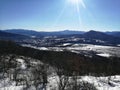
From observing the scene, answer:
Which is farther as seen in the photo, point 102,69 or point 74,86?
point 102,69

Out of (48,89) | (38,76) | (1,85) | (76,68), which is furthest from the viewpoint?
(76,68)

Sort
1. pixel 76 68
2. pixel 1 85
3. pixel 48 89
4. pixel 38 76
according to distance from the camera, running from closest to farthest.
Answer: pixel 48 89
pixel 1 85
pixel 38 76
pixel 76 68

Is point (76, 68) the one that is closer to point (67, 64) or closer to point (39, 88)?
point (67, 64)

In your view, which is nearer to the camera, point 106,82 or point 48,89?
point 48,89

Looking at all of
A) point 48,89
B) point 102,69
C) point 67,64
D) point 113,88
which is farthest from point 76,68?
point 48,89

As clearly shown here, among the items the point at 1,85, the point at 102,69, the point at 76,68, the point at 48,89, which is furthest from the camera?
the point at 102,69

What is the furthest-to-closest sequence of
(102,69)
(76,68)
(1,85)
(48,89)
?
(102,69)
(76,68)
(1,85)
(48,89)

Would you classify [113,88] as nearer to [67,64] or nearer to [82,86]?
[82,86]

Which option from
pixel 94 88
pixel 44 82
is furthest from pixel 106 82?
pixel 44 82

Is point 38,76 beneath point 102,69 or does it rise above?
above
